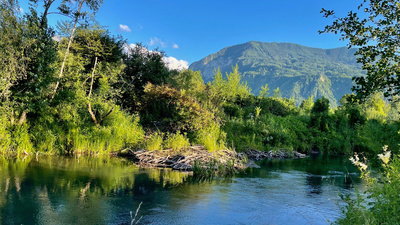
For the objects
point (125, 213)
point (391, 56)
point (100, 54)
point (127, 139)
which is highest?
point (100, 54)

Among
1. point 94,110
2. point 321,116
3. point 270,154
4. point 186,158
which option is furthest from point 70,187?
point 321,116

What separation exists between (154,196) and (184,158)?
4748mm

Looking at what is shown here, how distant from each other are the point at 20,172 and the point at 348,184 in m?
10.9

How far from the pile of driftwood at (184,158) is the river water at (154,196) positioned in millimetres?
909

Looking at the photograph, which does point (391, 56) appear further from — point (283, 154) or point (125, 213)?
point (283, 154)

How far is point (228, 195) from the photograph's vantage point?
8125 mm

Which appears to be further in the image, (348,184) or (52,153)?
(52,153)

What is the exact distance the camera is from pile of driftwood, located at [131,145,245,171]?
1209 centimetres

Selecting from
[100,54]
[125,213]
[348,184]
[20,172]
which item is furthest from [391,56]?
[100,54]

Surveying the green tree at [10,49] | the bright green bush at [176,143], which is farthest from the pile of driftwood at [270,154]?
the green tree at [10,49]

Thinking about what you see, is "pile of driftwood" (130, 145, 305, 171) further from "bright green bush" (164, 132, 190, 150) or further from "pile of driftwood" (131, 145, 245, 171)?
"bright green bush" (164, 132, 190, 150)

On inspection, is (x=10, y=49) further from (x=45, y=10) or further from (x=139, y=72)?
(x=139, y=72)

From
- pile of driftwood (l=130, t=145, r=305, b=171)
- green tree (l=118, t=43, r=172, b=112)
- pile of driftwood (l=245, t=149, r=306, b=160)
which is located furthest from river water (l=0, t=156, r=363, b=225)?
green tree (l=118, t=43, r=172, b=112)

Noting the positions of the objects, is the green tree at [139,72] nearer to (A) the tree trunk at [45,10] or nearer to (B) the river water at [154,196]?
(A) the tree trunk at [45,10]
